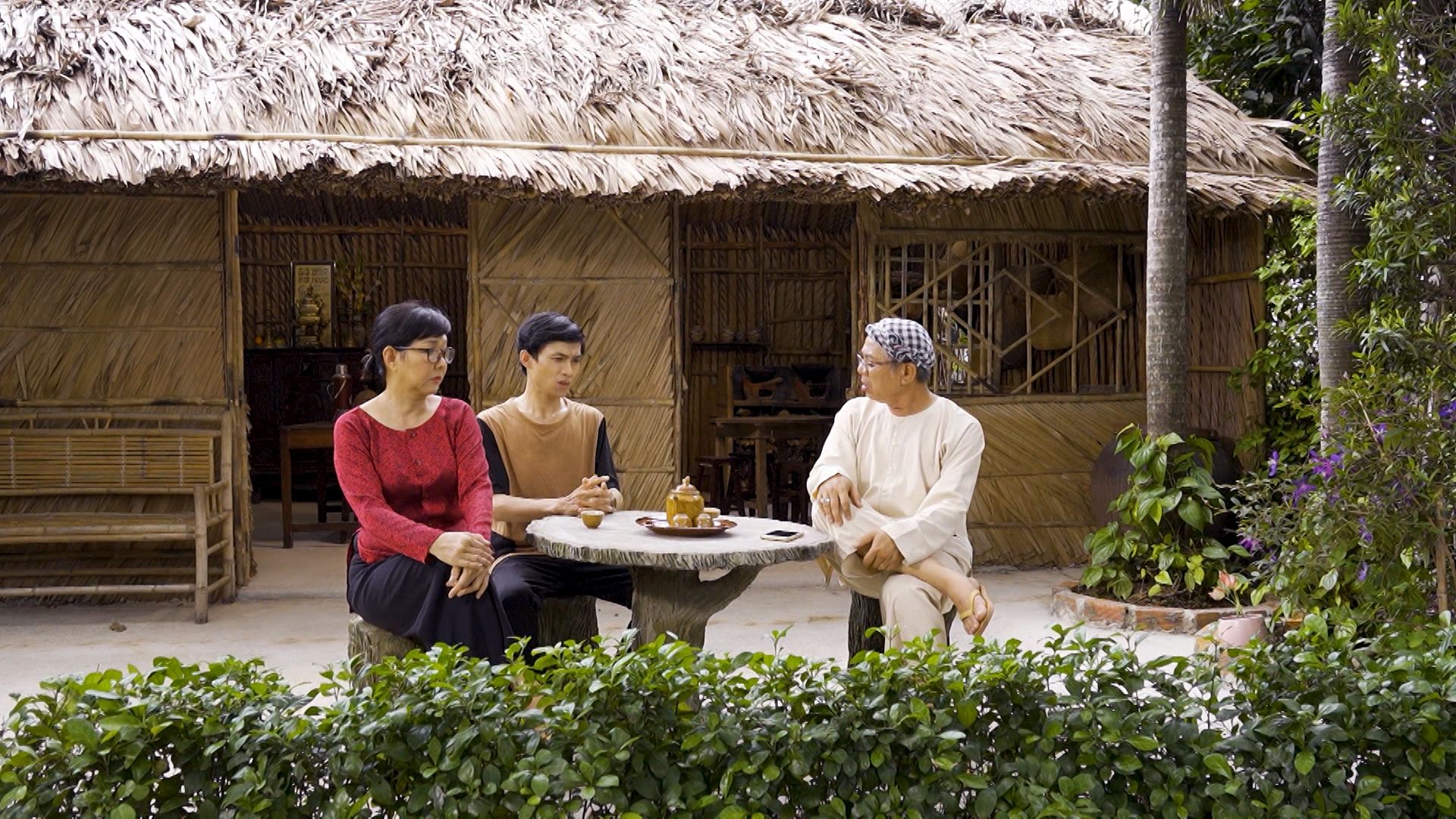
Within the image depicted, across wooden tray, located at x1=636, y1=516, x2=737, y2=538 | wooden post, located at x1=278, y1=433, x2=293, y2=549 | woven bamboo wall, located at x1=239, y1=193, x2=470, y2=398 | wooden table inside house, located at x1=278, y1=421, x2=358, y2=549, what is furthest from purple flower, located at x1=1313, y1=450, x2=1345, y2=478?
woven bamboo wall, located at x1=239, y1=193, x2=470, y2=398

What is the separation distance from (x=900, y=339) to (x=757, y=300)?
770 cm

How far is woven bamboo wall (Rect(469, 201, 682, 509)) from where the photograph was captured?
280 inches

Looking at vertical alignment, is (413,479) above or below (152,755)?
above

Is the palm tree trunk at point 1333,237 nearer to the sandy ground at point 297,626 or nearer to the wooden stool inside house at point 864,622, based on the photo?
the sandy ground at point 297,626

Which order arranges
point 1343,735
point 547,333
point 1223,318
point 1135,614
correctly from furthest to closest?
1. point 1223,318
2. point 1135,614
3. point 547,333
4. point 1343,735

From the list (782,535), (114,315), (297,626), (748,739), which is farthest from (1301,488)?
(114,315)

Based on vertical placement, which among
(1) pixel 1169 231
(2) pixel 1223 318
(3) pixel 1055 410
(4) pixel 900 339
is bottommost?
(3) pixel 1055 410

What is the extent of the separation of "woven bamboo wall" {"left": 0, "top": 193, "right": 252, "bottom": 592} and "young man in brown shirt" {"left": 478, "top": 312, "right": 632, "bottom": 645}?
3.31 meters

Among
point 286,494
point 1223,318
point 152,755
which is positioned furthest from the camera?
point 286,494

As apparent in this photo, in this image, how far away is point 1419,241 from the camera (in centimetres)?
492

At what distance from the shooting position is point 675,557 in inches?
129

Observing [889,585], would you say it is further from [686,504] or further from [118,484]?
[118,484]

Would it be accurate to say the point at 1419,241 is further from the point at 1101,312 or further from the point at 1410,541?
the point at 1101,312

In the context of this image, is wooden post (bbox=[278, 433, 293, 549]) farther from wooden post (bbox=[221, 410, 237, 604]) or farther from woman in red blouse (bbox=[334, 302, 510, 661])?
woman in red blouse (bbox=[334, 302, 510, 661])
